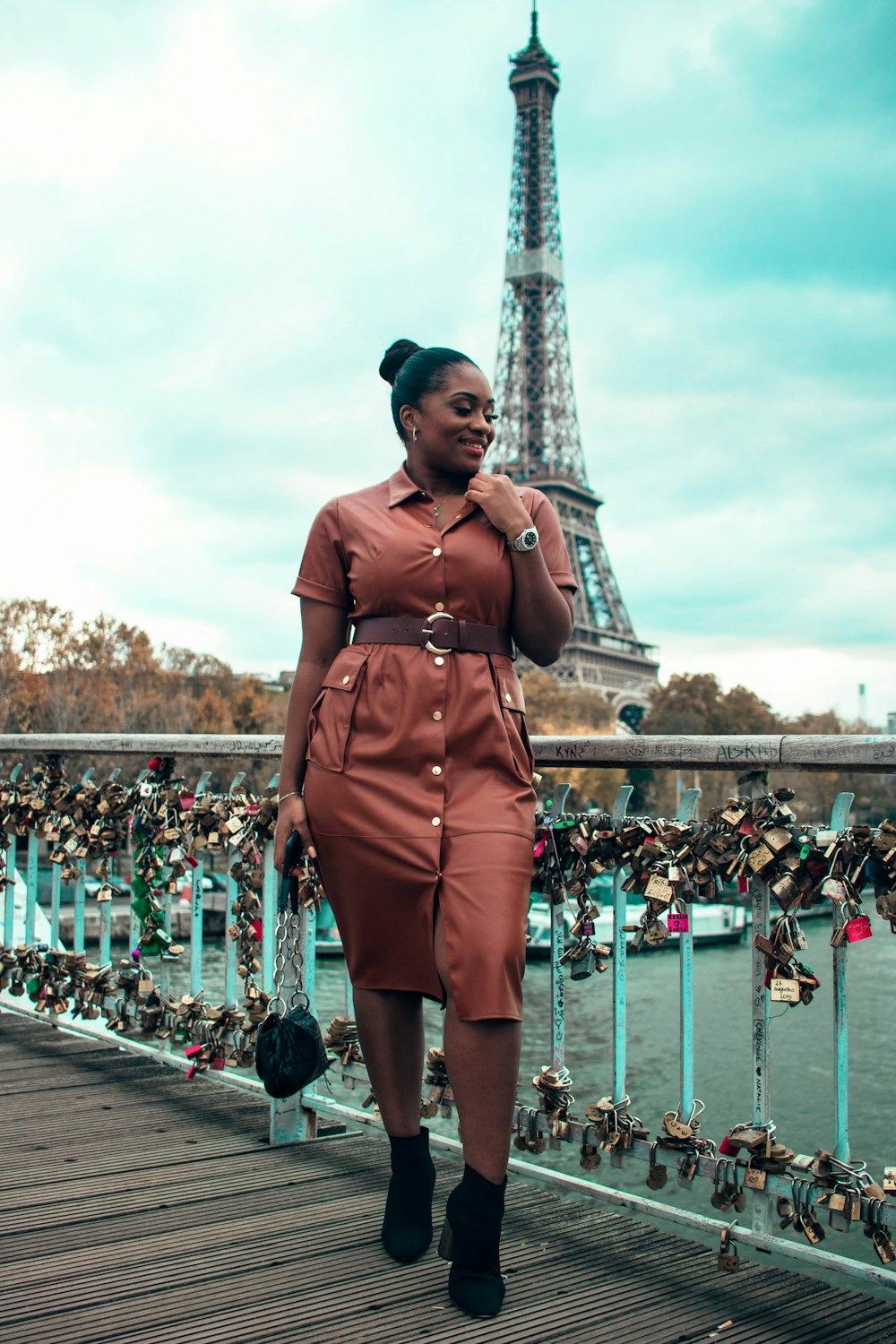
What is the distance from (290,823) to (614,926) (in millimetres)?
875

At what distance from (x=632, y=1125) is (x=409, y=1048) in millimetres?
650

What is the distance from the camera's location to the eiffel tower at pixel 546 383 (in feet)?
261

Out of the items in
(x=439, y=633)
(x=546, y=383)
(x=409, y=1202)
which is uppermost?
(x=546, y=383)

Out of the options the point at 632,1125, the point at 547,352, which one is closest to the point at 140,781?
the point at 632,1125

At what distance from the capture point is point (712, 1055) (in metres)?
28.2

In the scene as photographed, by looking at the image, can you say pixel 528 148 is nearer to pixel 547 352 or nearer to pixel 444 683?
pixel 547 352

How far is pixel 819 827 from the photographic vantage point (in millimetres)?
2863

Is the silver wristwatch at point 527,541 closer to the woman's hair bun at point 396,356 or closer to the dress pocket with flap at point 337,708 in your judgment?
the dress pocket with flap at point 337,708

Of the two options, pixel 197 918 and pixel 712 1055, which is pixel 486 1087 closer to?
pixel 197 918

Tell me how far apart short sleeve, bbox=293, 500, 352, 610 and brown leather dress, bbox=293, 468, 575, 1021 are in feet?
0.15

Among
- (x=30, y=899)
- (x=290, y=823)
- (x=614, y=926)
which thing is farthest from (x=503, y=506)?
(x=30, y=899)

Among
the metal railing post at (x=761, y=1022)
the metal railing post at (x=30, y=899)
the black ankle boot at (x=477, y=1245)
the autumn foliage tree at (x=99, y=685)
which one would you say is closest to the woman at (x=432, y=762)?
→ the black ankle boot at (x=477, y=1245)

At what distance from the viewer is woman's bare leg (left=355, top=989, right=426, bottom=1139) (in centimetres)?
304

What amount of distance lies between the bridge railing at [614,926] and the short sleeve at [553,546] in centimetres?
43
